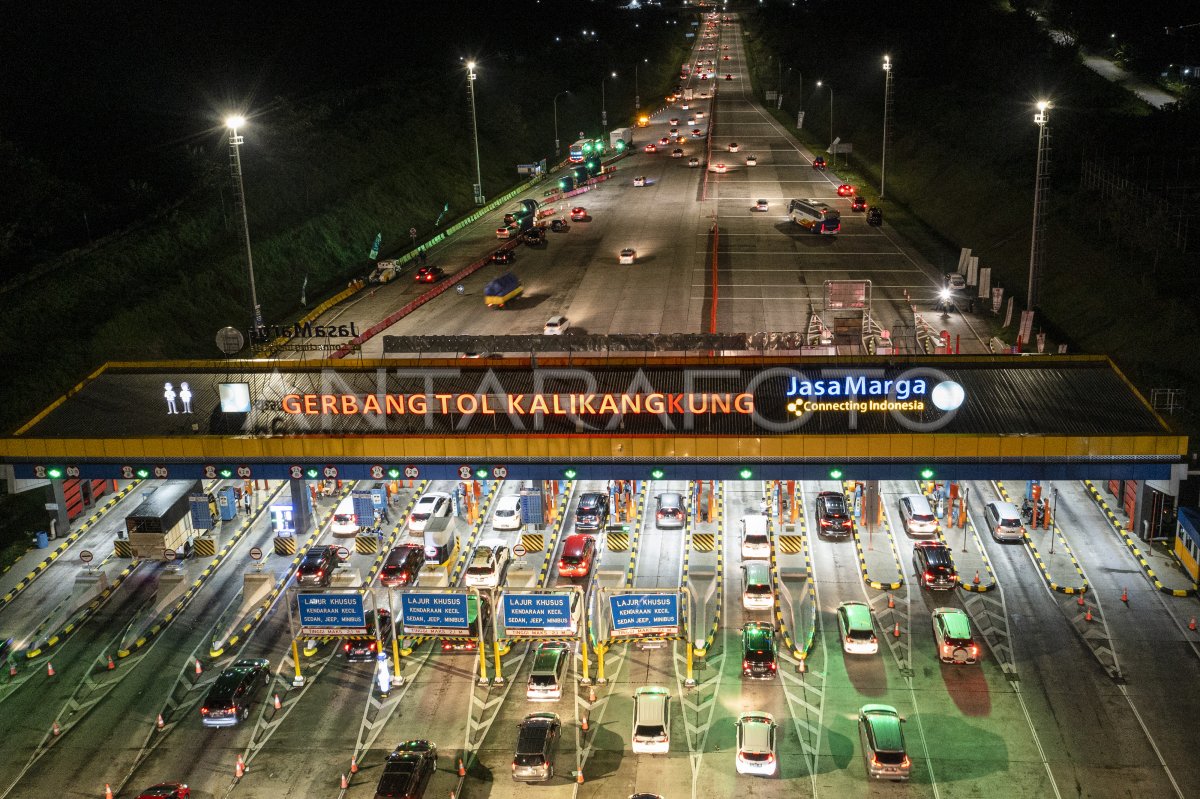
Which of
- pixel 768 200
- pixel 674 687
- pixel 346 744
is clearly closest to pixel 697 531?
pixel 674 687

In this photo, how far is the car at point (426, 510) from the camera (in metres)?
52.2

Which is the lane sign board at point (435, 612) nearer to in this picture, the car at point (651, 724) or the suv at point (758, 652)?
the car at point (651, 724)

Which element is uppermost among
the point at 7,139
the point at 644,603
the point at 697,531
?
the point at 7,139

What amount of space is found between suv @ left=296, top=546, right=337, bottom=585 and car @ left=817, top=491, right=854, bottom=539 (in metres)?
23.1

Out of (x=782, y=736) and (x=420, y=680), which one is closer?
(x=782, y=736)

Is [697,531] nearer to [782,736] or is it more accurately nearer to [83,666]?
[782,736]

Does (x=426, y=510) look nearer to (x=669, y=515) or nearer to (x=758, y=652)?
(x=669, y=515)

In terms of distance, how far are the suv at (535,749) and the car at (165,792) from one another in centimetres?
A: 1021

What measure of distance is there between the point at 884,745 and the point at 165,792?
2214 centimetres

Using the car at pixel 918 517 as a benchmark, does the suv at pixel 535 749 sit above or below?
above

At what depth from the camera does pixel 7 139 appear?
95.9 metres

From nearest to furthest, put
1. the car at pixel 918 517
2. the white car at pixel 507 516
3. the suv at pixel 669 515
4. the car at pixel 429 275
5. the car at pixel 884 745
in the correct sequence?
the car at pixel 884 745
the car at pixel 918 517
the suv at pixel 669 515
the white car at pixel 507 516
the car at pixel 429 275

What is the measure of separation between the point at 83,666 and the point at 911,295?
6336 cm

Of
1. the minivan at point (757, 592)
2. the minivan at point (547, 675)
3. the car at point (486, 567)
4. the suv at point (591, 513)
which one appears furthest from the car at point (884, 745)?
the suv at point (591, 513)
